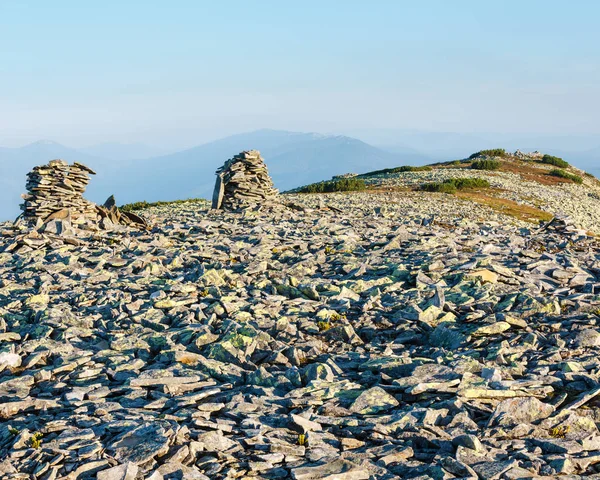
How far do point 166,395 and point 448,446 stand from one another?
4279mm

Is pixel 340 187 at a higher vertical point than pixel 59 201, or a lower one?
higher

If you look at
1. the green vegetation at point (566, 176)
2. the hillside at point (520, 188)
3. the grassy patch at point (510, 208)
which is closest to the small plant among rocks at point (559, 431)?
the grassy patch at point (510, 208)

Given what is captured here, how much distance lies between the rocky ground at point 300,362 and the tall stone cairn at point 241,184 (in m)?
11.2

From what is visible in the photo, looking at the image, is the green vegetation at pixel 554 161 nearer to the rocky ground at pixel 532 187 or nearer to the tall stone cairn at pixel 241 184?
the rocky ground at pixel 532 187

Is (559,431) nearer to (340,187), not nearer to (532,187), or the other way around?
(340,187)

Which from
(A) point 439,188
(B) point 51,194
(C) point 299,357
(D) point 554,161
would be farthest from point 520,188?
(C) point 299,357

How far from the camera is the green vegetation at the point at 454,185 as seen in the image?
158 ft

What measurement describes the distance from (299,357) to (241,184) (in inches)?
816

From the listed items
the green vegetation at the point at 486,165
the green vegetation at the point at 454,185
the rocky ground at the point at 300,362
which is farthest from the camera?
the green vegetation at the point at 486,165

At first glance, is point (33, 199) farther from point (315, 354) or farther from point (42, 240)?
point (315, 354)

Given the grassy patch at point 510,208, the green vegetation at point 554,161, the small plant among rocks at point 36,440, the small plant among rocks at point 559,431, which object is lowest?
the small plant among rocks at point 559,431

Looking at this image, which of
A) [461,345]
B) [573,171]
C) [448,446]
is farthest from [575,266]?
[573,171]

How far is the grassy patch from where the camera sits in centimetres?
3825

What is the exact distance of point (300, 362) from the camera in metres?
10.2
